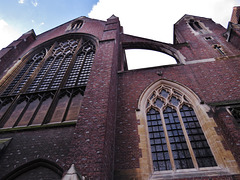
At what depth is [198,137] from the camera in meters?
5.48

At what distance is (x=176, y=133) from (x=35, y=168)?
504cm

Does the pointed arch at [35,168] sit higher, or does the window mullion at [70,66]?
the window mullion at [70,66]

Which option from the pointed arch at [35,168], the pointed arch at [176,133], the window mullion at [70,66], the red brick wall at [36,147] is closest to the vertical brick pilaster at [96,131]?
the red brick wall at [36,147]

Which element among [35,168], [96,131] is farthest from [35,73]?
[96,131]

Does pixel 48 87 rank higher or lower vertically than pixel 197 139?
higher

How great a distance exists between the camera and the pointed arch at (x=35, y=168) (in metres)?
4.86

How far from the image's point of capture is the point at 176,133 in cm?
566

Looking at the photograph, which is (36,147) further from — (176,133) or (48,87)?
(176,133)

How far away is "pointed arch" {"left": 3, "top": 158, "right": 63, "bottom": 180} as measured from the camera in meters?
4.86

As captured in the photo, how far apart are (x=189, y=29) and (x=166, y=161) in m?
11.0

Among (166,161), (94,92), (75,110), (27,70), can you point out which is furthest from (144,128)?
(27,70)

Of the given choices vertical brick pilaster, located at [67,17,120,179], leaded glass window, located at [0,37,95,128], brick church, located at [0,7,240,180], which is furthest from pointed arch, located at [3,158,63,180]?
leaded glass window, located at [0,37,95,128]

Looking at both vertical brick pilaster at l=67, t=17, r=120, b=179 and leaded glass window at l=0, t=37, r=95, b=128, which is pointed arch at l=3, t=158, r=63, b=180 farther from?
leaded glass window at l=0, t=37, r=95, b=128

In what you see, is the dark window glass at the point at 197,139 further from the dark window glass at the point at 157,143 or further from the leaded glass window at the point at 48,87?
the leaded glass window at the point at 48,87
